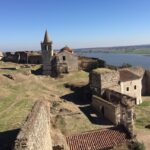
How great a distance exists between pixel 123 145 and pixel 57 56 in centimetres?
2926

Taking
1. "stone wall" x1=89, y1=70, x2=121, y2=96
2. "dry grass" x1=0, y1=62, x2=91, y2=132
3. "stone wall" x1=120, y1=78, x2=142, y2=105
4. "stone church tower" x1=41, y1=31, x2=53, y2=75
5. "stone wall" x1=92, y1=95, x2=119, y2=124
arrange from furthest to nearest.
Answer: "stone church tower" x1=41, y1=31, x2=53, y2=75 → "stone wall" x1=120, y1=78, x2=142, y2=105 → "stone wall" x1=89, y1=70, x2=121, y2=96 → "stone wall" x1=92, y1=95, x2=119, y2=124 → "dry grass" x1=0, y1=62, x2=91, y2=132

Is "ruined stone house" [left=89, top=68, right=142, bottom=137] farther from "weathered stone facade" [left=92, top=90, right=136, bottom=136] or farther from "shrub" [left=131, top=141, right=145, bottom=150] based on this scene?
"shrub" [left=131, top=141, right=145, bottom=150]

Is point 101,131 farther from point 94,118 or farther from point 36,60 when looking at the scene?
point 36,60

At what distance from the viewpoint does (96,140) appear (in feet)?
60.3

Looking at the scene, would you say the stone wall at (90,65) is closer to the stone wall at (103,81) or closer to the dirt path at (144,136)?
the stone wall at (103,81)

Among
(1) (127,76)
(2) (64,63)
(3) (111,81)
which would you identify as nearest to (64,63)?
(2) (64,63)

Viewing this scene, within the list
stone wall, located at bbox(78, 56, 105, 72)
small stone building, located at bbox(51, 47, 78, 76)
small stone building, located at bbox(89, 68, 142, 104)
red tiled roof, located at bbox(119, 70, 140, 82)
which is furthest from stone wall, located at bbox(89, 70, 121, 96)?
stone wall, located at bbox(78, 56, 105, 72)

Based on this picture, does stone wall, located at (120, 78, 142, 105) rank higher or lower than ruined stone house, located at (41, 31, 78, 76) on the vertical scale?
lower

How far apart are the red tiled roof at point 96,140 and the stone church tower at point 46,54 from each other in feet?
93.3

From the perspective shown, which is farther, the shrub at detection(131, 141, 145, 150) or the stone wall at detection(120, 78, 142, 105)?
the stone wall at detection(120, 78, 142, 105)

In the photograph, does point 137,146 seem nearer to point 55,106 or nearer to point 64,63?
point 55,106

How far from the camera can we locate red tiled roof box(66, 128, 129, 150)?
17766 mm

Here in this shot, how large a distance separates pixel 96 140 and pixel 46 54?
32127mm

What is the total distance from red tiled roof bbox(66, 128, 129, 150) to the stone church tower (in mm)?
28439
